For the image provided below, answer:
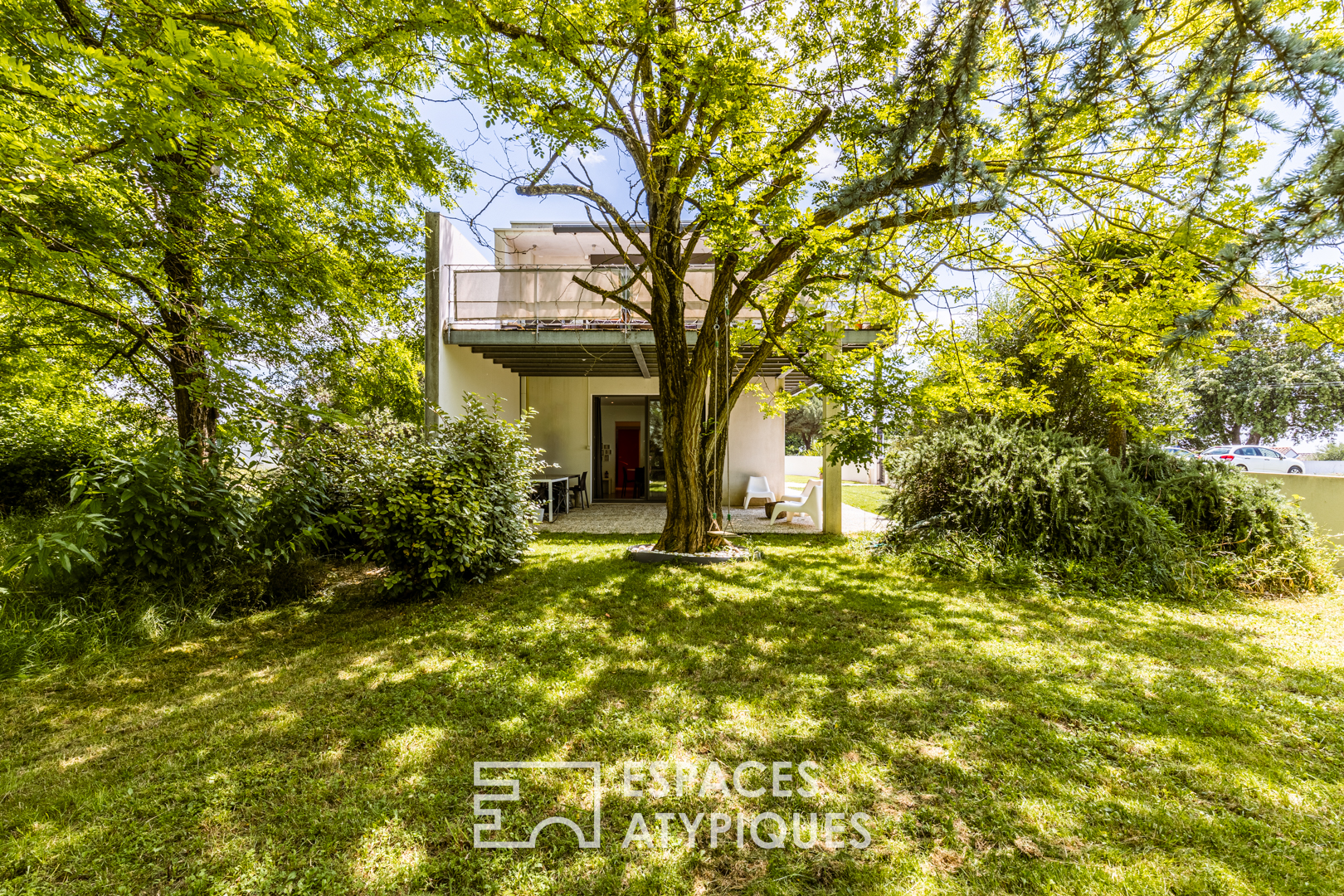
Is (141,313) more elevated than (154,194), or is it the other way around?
(154,194)

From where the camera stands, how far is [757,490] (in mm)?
12141

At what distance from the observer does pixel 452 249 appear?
8.57m

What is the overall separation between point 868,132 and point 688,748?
323 centimetres

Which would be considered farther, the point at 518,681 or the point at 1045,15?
the point at 518,681

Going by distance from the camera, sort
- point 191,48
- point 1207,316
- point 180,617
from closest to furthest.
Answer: point 1207,316, point 191,48, point 180,617

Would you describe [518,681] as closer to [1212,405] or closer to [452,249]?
[452,249]

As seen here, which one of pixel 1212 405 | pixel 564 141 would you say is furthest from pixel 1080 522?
pixel 1212 405

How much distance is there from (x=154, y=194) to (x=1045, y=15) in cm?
671

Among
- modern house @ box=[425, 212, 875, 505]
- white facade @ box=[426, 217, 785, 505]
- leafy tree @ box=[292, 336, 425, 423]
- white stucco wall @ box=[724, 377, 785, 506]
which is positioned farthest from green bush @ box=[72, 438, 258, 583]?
white stucco wall @ box=[724, 377, 785, 506]

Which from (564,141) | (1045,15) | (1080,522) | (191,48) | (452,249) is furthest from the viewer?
(452,249)

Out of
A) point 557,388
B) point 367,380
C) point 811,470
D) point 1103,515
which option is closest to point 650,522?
point 557,388

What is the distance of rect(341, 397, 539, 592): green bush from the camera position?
4699mm

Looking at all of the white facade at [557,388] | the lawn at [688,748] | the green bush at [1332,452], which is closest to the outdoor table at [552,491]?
the white facade at [557,388]

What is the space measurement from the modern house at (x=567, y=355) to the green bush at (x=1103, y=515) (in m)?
3.24
